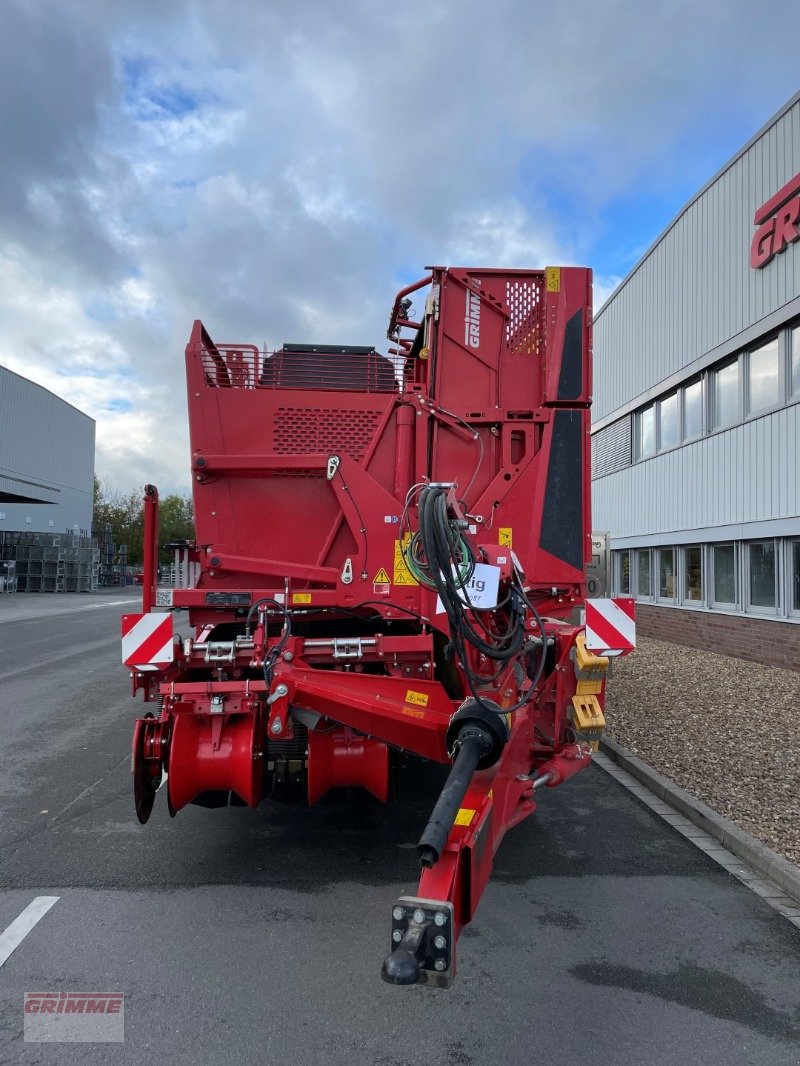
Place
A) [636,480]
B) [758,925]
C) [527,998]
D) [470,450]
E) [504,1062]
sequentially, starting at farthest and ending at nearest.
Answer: [636,480] < [470,450] < [758,925] < [527,998] < [504,1062]

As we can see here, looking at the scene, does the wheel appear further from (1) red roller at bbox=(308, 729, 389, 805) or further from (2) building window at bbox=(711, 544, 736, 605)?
(2) building window at bbox=(711, 544, 736, 605)

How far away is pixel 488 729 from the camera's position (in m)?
3.30

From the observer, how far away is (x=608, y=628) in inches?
193

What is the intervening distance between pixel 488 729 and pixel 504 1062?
1.20 metres

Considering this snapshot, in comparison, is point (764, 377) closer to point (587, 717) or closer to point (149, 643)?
point (587, 717)

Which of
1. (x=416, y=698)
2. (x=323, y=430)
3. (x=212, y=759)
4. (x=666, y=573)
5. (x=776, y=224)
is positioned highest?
(x=776, y=224)

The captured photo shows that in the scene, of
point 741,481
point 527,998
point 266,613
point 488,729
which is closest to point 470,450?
point 266,613

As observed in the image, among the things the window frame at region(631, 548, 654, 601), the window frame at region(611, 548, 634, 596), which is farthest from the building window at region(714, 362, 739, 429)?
the window frame at region(611, 548, 634, 596)

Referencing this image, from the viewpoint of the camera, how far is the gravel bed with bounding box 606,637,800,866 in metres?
5.38

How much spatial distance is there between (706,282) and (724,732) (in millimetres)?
9641

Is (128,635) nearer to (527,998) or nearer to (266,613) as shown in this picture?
(266,613)

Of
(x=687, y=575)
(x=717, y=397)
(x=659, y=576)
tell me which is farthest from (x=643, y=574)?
(x=717, y=397)

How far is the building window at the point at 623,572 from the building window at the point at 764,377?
638 centimetres

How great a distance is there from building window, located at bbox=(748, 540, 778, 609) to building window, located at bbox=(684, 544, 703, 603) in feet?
5.63
